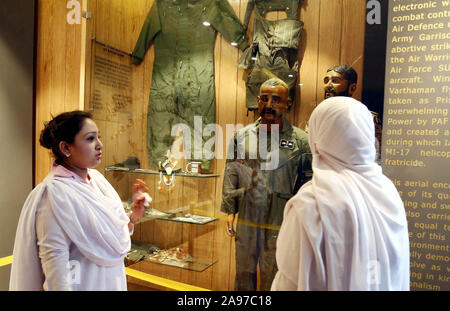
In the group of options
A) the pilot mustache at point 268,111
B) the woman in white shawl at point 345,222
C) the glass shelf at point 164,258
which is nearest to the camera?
the woman in white shawl at point 345,222

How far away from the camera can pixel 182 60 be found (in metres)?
1.99

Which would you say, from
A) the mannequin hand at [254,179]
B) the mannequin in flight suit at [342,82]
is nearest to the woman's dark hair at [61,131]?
the mannequin hand at [254,179]

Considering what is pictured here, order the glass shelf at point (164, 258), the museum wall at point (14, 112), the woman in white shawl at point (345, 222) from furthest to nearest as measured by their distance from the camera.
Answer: the glass shelf at point (164, 258) < the museum wall at point (14, 112) < the woman in white shawl at point (345, 222)

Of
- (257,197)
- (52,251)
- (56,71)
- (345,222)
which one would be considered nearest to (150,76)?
(56,71)

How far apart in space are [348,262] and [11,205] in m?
1.97

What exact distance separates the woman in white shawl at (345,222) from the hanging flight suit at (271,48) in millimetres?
763

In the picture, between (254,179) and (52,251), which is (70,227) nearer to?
(52,251)

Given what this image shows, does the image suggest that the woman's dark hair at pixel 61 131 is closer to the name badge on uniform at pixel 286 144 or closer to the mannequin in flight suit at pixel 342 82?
the name badge on uniform at pixel 286 144

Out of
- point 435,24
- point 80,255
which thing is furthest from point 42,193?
point 435,24

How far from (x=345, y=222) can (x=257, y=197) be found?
893 mm

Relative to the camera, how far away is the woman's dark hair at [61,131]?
1.21 meters

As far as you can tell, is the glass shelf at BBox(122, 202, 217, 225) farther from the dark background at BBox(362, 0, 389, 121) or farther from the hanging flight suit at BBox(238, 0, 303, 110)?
the dark background at BBox(362, 0, 389, 121)

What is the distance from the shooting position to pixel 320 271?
839 mm
